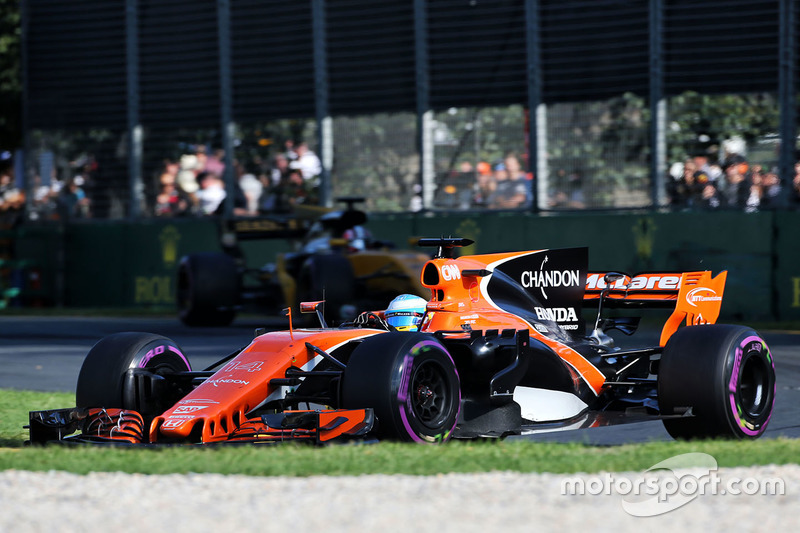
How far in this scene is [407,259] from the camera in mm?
16531

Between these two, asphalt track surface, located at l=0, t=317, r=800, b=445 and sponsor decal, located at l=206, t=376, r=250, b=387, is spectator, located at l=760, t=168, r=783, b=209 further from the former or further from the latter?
sponsor decal, located at l=206, t=376, r=250, b=387

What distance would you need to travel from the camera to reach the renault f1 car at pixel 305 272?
640 inches

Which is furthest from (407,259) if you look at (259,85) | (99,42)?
(99,42)

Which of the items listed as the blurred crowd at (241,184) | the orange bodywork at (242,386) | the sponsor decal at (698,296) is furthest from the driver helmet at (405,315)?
the blurred crowd at (241,184)

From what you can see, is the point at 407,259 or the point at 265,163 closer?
the point at 407,259

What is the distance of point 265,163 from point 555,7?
222 inches

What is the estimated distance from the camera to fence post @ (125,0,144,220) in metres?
23.4

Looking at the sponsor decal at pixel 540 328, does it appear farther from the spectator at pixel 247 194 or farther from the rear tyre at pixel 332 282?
the spectator at pixel 247 194

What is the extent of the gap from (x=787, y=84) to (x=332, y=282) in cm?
687

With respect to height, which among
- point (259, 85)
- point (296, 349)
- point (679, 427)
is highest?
point (259, 85)

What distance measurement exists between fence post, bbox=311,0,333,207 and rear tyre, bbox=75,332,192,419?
1396cm

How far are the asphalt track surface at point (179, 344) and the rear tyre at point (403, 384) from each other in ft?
5.20

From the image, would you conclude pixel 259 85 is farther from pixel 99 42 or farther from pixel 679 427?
pixel 679 427

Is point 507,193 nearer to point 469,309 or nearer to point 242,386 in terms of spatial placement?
point 469,309
